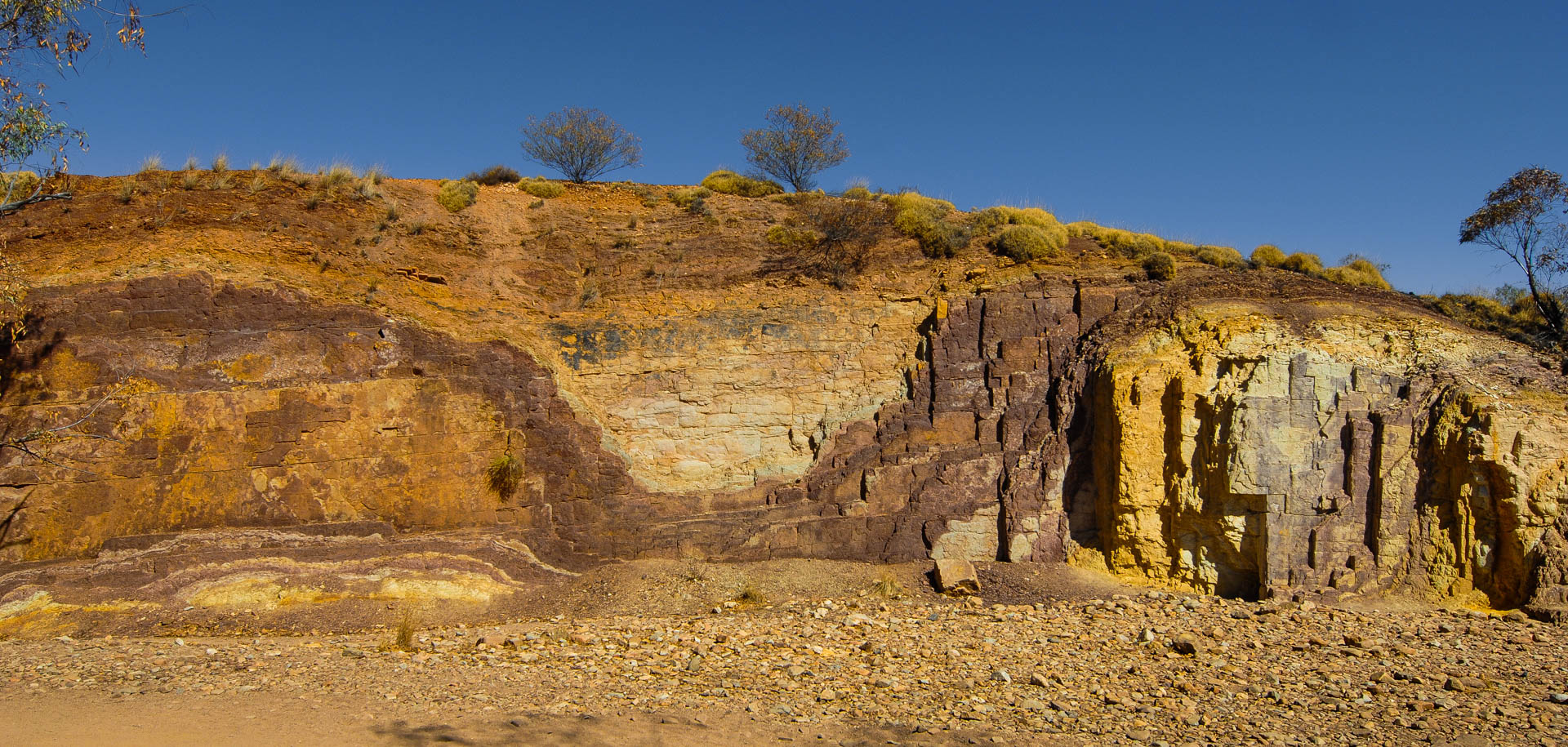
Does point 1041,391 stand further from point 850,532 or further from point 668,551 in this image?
point 668,551

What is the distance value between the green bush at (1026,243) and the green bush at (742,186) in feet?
16.4

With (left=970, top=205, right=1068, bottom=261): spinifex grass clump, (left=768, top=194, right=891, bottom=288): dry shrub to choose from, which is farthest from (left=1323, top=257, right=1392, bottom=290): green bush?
(left=768, top=194, right=891, bottom=288): dry shrub

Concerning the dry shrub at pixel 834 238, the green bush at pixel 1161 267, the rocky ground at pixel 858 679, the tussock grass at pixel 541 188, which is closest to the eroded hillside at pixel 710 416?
the green bush at pixel 1161 267

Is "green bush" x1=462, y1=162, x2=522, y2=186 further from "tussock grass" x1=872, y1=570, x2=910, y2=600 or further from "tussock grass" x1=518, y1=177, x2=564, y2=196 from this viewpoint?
"tussock grass" x1=872, y1=570, x2=910, y2=600

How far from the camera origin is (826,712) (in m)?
8.39

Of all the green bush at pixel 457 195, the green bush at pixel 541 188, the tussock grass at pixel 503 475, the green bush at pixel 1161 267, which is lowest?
the tussock grass at pixel 503 475

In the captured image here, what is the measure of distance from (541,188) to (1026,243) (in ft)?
30.0

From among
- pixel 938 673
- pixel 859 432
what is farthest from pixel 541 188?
pixel 938 673

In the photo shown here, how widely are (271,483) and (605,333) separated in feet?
16.2

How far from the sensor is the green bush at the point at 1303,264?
15.4m

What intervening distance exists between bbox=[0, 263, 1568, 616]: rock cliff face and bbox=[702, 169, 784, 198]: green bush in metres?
4.20

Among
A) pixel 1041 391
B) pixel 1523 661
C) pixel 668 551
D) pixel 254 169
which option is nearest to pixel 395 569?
pixel 668 551

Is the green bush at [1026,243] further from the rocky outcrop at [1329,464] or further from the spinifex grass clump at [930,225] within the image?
the rocky outcrop at [1329,464]

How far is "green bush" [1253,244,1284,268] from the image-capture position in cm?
1561
